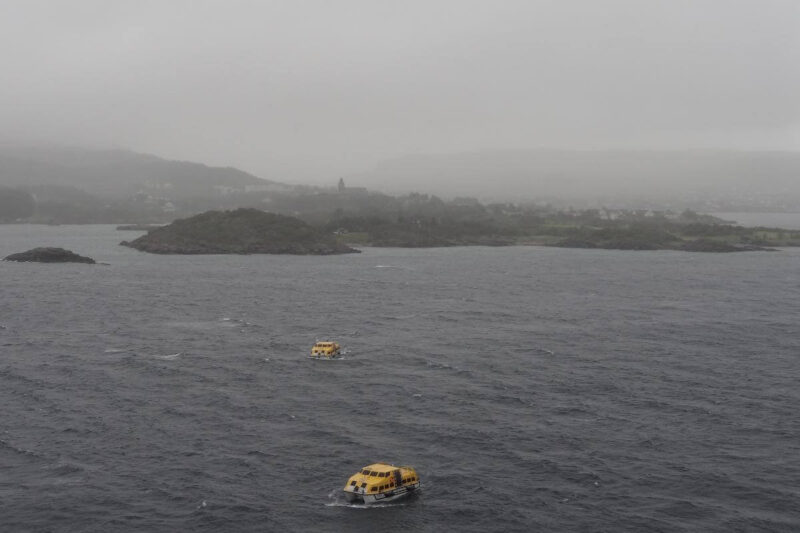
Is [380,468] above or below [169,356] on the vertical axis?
below

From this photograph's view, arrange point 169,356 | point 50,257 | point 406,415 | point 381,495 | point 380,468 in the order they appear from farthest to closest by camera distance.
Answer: point 50,257, point 169,356, point 406,415, point 380,468, point 381,495

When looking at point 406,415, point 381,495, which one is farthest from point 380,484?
point 406,415

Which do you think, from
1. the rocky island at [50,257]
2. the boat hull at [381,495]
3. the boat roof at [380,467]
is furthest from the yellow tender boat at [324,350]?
the rocky island at [50,257]

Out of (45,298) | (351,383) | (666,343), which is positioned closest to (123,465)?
(351,383)

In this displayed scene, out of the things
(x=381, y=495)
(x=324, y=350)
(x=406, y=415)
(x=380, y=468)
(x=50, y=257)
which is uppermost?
(x=50, y=257)

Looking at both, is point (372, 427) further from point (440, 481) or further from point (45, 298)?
point (45, 298)

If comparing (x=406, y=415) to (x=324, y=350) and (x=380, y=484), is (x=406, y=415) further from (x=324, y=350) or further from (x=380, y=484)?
(x=324, y=350)
